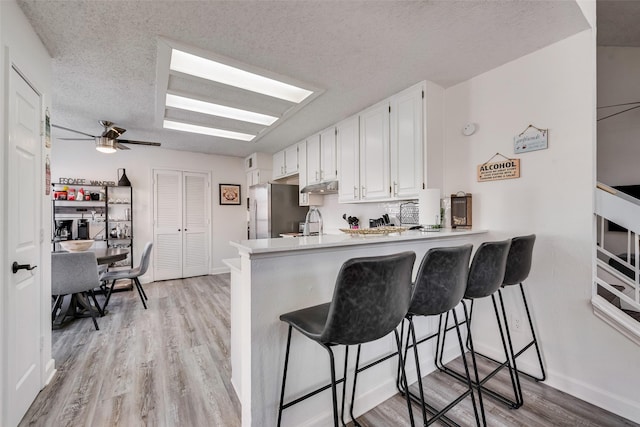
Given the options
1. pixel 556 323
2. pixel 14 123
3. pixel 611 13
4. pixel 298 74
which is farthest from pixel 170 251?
pixel 611 13

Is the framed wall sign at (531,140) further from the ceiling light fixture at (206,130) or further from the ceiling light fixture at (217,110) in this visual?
the ceiling light fixture at (206,130)

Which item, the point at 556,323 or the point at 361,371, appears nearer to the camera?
the point at 361,371

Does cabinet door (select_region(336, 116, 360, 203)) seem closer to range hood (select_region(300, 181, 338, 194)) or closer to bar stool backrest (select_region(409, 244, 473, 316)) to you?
range hood (select_region(300, 181, 338, 194))

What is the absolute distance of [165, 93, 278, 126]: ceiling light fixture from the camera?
9.00 feet

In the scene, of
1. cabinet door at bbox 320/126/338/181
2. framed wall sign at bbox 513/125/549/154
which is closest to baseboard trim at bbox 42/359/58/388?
cabinet door at bbox 320/126/338/181

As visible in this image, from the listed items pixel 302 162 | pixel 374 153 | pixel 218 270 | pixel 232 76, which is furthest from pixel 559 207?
pixel 218 270

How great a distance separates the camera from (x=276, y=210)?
14.6 ft

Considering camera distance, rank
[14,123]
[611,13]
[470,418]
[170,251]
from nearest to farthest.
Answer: [14,123] < [470,418] < [611,13] < [170,251]

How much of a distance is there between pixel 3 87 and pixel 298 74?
1759 millimetres

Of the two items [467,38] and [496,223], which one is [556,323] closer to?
[496,223]

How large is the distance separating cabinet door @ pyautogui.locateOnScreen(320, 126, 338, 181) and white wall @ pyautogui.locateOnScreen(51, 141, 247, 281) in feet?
8.54

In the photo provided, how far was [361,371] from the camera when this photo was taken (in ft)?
5.30

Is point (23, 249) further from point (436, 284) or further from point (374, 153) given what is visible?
point (374, 153)

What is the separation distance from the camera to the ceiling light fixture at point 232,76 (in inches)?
81.6
